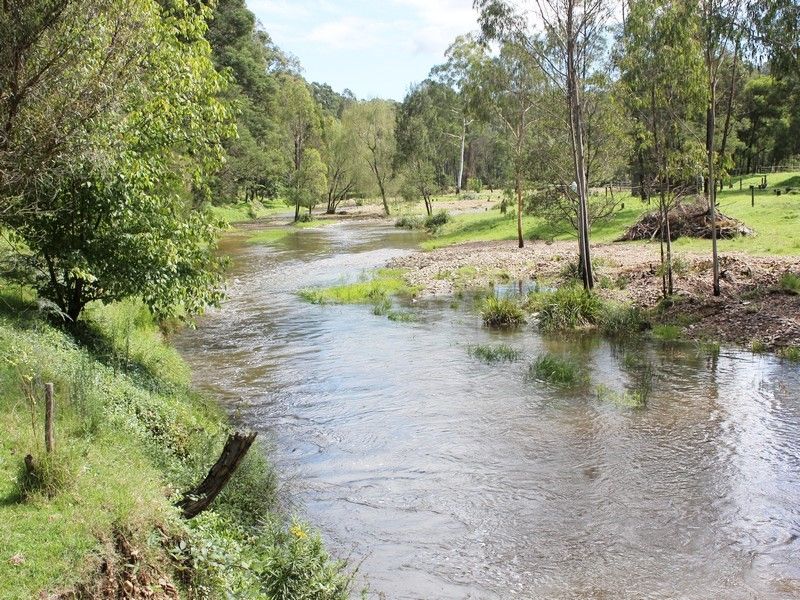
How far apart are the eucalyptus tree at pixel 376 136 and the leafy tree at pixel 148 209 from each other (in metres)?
59.0

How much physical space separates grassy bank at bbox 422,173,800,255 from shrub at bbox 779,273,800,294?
6987mm

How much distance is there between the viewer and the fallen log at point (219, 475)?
7.09 m

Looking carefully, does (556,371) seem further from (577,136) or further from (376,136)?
(376,136)

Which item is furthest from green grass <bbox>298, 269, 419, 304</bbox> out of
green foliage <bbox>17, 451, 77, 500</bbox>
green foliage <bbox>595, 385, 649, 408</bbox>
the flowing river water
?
green foliage <bbox>17, 451, 77, 500</bbox>

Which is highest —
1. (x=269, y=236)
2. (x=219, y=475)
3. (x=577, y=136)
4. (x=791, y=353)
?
(x=577, y=136)

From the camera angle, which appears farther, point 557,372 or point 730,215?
point 730,215

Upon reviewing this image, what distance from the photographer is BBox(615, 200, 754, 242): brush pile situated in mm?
31734

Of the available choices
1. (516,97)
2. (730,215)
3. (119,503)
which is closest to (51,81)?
(119,503)

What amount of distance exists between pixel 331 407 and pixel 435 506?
15.1ft

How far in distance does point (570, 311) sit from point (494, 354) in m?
4.25

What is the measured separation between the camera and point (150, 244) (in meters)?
11.9

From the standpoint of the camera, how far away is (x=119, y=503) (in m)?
6.47

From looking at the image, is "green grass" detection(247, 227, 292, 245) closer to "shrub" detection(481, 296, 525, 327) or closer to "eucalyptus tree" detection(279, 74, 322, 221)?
"eucalyptus tree" detection(279, 74, 322, 221)

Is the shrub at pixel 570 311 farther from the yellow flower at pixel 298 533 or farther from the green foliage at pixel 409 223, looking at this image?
the green foliage at pixel 409 223
